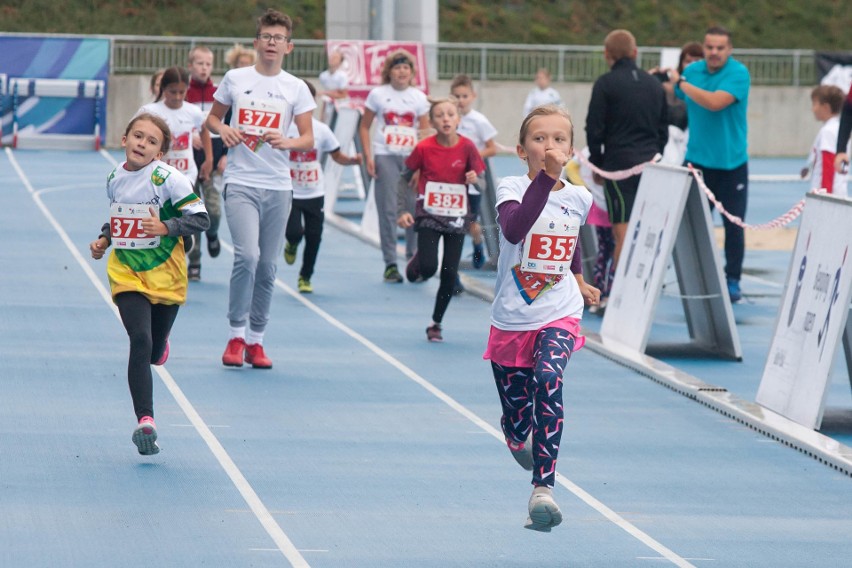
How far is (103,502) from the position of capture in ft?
23.3

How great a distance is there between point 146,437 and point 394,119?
8371mm

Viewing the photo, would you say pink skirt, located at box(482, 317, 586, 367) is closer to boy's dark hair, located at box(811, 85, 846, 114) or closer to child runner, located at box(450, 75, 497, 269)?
child runner, located at box(450, 75, 497, 269)

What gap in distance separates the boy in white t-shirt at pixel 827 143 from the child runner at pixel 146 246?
8888 millimetres

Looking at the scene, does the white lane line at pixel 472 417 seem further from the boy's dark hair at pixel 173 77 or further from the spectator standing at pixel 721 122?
the spectator standing at pixel 721 122

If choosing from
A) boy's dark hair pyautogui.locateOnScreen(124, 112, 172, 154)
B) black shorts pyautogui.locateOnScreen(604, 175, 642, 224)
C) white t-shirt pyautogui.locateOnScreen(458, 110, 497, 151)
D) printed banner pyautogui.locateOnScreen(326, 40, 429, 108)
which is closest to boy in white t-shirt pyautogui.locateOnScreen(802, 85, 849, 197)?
black shorts pyautogui.locateOnScreen(604, 175, 642, 224)

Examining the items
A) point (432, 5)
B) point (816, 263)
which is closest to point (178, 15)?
point (432, 5)

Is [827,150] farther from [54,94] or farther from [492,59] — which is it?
[492,59]

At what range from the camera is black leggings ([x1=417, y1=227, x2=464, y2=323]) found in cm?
1205

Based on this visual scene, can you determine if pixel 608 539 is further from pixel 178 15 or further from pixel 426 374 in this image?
pixel 178 15

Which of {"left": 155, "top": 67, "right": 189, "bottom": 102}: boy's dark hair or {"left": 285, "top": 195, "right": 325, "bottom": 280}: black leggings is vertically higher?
{"left": 155, "top": 67, "right": 189, "bottom": 102}: boy's dark hair

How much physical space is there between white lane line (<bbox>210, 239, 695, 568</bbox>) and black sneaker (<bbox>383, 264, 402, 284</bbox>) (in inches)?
39.8

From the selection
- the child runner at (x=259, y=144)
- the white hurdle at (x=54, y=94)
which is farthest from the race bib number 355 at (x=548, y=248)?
the white hurdle at (x=54, y=94)

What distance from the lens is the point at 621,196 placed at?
13.5 metres

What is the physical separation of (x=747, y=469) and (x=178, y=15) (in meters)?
40.8
